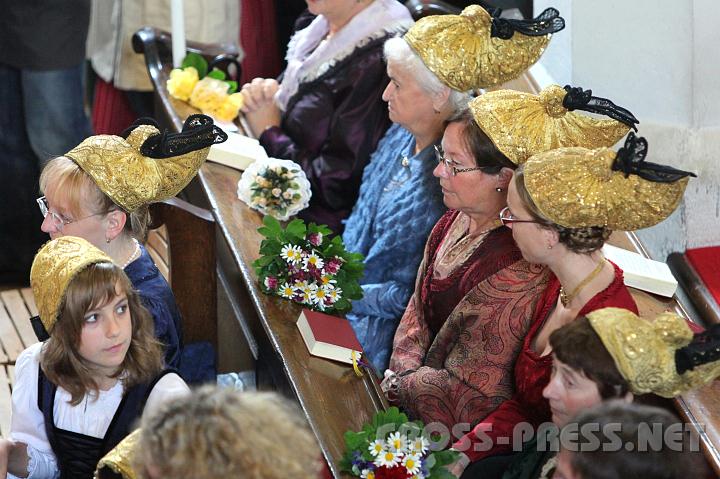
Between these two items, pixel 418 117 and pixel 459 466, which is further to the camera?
pixel 418 117

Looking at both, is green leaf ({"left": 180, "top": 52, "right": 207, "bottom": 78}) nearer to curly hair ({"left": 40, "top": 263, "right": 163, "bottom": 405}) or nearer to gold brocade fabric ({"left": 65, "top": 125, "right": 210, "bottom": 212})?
gold brocade fabric ({"left": 65, "top": 125, "right": 210, "bottom": 212})

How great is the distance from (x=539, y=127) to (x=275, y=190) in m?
1.20

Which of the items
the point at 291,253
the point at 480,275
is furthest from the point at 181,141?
the point at 480,275

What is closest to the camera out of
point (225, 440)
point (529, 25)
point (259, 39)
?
point (225, 440)

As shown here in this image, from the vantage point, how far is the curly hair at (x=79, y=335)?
2939 mm

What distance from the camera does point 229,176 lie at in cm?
449

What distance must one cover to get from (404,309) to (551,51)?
1628 millimetres

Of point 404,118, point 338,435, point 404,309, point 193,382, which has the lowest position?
point 193,382

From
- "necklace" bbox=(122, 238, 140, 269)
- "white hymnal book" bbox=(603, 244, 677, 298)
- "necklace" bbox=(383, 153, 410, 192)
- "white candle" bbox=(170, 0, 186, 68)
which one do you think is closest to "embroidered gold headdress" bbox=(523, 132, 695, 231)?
"white hymnal book" bbox=(603, 244, 677, 298)

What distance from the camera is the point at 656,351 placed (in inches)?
98.3

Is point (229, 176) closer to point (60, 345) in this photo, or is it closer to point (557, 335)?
point (60, 345)

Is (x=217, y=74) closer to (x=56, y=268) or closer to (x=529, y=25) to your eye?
(x=529, y=25)

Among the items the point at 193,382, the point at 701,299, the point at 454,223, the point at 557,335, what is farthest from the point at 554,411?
the point at 193,382

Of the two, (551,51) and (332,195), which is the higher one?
(551,51)
